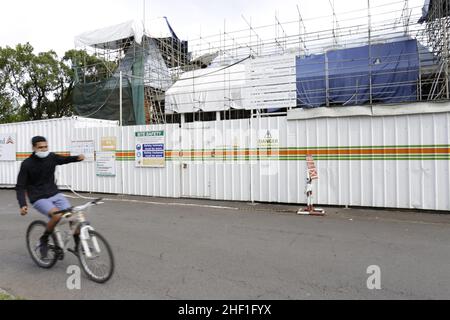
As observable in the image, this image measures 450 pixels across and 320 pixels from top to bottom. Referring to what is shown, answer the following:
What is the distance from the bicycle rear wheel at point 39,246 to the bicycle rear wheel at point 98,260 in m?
0.67

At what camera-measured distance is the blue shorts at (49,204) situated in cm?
508

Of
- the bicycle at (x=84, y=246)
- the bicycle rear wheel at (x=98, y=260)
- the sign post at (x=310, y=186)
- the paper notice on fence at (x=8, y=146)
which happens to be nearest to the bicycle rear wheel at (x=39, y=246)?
the bicycle at (x=84, y=246)

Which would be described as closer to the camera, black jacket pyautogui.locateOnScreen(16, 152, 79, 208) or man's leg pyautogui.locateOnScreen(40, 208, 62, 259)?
man's leg pyautogui.locateOnScreen(40, 208, 62, 259)

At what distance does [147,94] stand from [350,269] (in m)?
19.4

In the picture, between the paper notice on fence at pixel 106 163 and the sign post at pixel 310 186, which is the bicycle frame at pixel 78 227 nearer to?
the sign post at pixel 310 186

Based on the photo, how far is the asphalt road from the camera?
4.45m

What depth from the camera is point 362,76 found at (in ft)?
50.8

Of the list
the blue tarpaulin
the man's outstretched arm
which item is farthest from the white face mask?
the blue tarpaulin

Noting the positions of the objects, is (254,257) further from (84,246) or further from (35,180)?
(35,180)

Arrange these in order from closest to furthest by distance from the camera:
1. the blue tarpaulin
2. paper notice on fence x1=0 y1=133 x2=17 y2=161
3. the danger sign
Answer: the danger sign, the blue tarpaulin, paper notice on fence x1=0 y1=133 x2=17 y2=161

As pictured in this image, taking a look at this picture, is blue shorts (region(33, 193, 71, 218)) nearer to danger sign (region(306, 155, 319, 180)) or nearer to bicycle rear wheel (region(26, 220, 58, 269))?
bicycle rear wheel (region(26, 220, 58, 269))

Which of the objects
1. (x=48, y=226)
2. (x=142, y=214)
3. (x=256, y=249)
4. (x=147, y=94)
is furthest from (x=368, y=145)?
(x=147, y=94)

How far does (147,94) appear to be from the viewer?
890 inches
